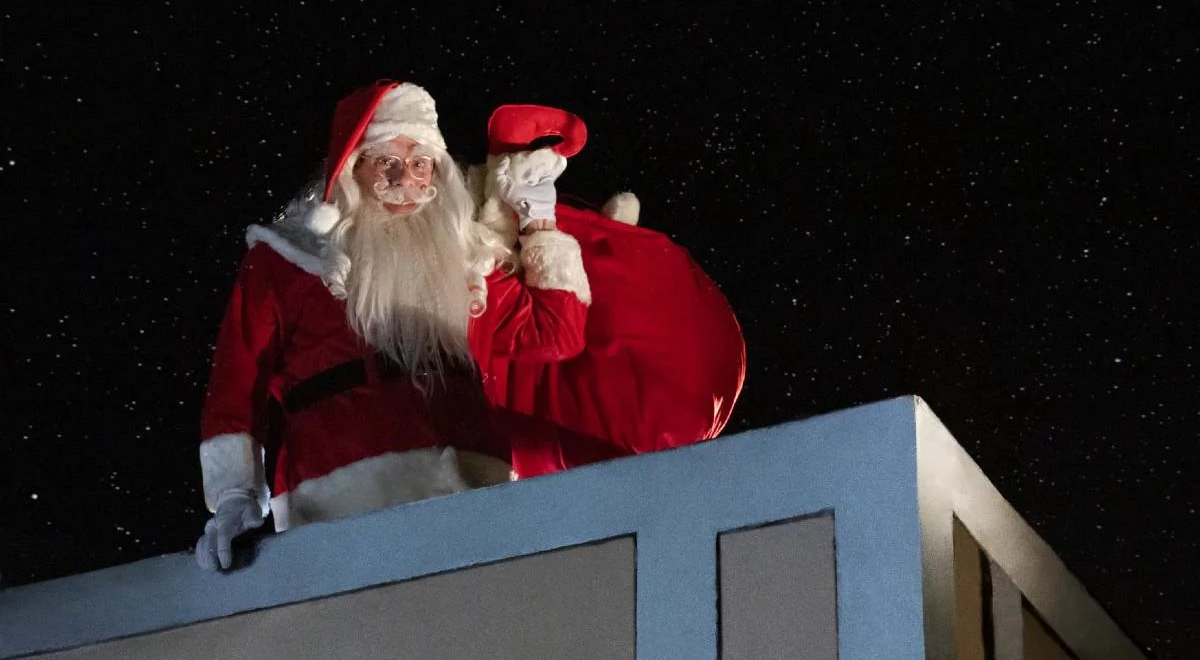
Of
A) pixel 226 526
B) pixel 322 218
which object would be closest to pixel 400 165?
pixel 322 218

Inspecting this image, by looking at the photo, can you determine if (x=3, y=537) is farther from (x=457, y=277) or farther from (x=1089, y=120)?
(x=1089, y=120)

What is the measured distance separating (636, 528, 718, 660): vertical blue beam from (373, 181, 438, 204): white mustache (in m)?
0.69

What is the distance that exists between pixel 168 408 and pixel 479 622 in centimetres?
178

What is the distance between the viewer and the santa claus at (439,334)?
2.02 metres

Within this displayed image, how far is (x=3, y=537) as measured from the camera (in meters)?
2.81

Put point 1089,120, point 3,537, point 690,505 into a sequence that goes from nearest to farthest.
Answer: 1. point 690,505
2. point 3,537
3. point 1089,120

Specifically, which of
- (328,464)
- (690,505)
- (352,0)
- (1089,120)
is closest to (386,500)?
(328,464)

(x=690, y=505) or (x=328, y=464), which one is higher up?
(x=328, y=464)

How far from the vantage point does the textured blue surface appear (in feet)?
4.93

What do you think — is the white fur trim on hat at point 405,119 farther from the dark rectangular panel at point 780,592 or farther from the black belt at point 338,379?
the dark rectangular panel at point 780,592

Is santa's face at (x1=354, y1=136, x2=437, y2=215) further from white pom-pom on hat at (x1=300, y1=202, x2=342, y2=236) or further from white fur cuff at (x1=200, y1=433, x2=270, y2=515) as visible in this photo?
white fur cuff at (x1=200, y1=433, x2=270, y2=515)

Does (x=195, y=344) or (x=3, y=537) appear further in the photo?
(x=195, y=344)

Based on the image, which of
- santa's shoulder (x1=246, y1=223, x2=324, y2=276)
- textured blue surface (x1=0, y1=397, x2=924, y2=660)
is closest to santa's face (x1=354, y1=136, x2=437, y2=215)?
santa's shoulder (x1=246, y1=223, x2=324, y2=276)

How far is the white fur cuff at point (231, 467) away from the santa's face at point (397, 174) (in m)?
0.34
